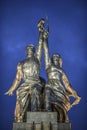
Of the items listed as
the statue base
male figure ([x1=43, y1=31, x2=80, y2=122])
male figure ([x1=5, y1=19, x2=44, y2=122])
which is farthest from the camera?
male figure ([x1=43, y1=31, x2=80, y2=122])

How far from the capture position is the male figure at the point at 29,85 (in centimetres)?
1351

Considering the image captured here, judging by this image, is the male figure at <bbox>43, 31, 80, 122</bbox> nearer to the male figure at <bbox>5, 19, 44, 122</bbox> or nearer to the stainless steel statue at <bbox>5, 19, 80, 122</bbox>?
the stainless steel statue at <bbox>5, 19, 80, 122</bbox>

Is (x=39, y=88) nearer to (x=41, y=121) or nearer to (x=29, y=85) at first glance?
(x=29, y=85)

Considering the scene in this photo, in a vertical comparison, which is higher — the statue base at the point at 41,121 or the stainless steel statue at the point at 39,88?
the stainless steel statue at the point at 39,88

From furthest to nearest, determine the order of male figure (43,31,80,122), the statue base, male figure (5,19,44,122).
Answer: male figure (43,31,80,122) < male figure (5,19,44,122) < the statue base

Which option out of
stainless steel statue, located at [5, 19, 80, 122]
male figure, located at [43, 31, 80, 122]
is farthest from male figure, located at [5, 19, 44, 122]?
male figure, located at [43, 31, 80, 122]

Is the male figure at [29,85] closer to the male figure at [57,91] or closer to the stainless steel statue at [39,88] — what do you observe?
the stainless steel statue at [39,88]

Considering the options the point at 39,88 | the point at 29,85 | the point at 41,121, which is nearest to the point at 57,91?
the point at 39,88

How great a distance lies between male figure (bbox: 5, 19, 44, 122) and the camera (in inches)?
532

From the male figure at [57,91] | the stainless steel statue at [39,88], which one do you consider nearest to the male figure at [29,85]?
the stainless steel statue at [39,88]

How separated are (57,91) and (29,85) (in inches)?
39.5

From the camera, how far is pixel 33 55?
14617 millimetres

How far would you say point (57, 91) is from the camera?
45.4 ft

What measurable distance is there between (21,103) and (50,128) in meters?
1.56
